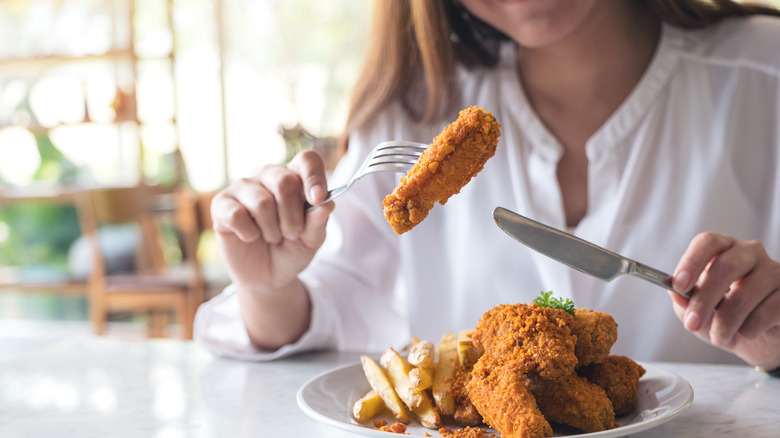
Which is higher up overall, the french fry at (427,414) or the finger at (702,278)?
the finger at (702,278)

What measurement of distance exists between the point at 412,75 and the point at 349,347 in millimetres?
632

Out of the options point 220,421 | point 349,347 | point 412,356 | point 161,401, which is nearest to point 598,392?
point 412,356

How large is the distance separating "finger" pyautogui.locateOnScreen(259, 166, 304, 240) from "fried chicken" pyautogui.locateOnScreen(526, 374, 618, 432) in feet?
1.64

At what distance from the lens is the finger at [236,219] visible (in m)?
1.13

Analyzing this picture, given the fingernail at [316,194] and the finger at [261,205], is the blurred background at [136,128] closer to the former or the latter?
the finger at [261,205]

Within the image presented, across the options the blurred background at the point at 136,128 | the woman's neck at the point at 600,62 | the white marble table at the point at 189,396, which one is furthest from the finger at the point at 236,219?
the blurred background at the point at 136,128

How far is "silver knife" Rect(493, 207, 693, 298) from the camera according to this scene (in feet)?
2.76

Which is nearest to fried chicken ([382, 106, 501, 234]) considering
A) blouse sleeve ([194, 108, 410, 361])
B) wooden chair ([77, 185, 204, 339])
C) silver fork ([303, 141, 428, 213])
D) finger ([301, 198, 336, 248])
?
silver fork ([303, 141, 428, 213])

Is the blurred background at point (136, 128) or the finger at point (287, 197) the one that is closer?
the finger at point (287, 197)

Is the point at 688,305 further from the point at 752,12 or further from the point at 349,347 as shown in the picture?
the point at 752,12

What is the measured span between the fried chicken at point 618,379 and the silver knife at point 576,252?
0.34 feet

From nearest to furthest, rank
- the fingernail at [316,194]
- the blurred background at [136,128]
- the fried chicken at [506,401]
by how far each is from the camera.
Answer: the fried chicken at [506,401], the fingernail at [316,194], the blurred background at [136,128]

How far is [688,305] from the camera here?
958 millimetres

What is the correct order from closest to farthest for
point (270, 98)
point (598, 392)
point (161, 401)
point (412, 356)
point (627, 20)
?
1. point (598, 392)
2. point (412, 356)
3. point (161, 401)
4. point (627, 20)
5. point (270, 98)
